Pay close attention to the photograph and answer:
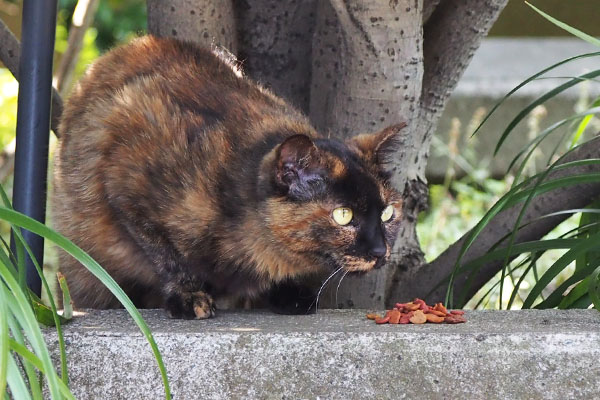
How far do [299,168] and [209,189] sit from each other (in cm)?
25

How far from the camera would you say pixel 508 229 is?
2658 mm

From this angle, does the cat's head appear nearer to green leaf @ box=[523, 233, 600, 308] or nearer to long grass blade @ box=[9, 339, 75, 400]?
green leaf @ box=[523, 233, 600, 308]

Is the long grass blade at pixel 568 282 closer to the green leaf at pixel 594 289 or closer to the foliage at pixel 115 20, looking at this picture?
the green leaf at pixel 594 289

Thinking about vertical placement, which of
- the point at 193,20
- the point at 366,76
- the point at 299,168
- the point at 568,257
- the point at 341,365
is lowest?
the point at 341,365

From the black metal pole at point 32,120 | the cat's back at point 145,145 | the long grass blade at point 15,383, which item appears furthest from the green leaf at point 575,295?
the long grass blade at point 15,383

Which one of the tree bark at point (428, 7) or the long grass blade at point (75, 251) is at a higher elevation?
the tree bark at point (428, 7)

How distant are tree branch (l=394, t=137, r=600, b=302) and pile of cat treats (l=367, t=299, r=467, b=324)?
1.33 ft

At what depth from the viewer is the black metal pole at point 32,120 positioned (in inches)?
78.7

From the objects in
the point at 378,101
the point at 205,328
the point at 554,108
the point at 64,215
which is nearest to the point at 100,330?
the point at 205,328

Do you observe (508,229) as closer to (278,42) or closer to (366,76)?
(366,76)

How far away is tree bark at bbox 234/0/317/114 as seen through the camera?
2857mm

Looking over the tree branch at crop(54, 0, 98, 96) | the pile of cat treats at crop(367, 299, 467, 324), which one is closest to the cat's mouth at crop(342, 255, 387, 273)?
the pile of cat treats at crop(367, 299, 467, 324)

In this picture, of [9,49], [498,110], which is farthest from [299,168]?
[498,110]

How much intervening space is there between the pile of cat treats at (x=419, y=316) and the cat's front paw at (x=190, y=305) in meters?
0.39
